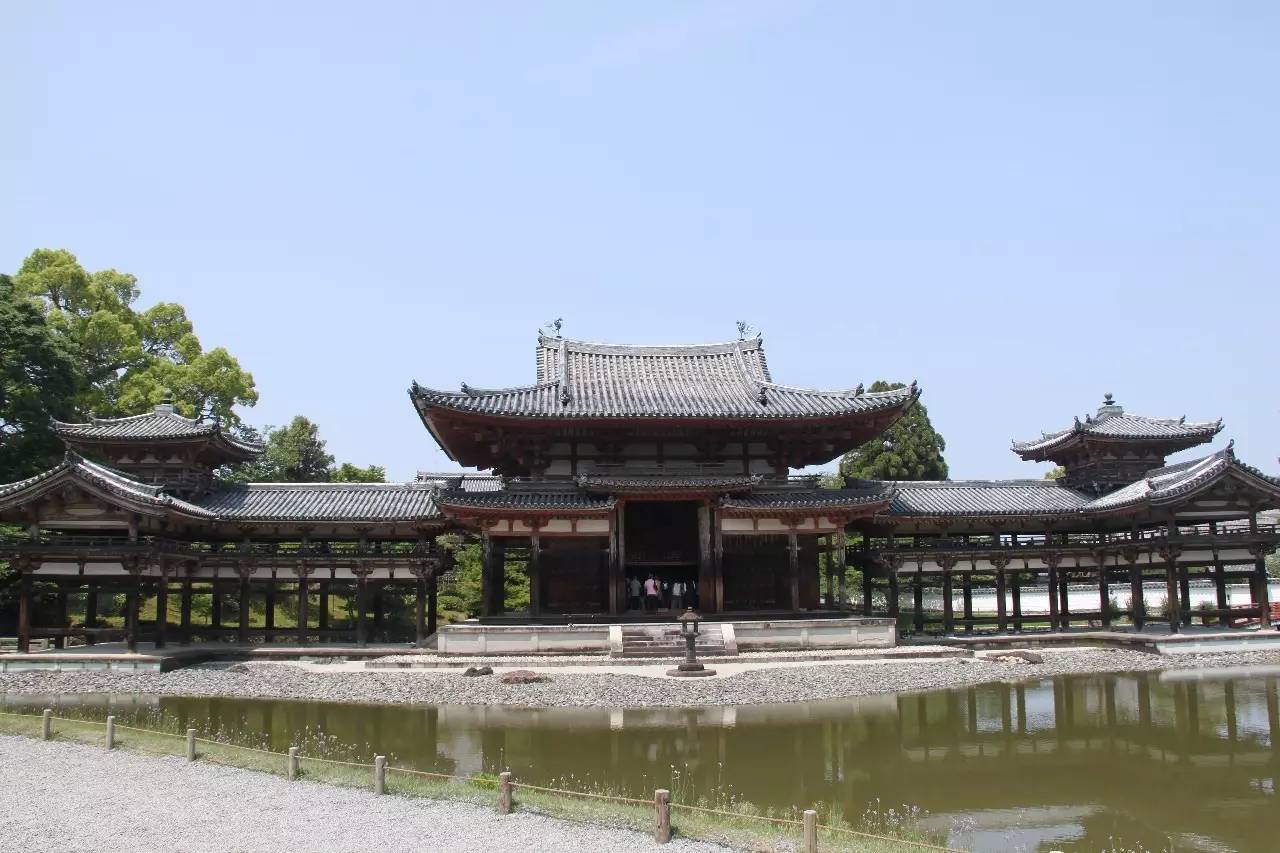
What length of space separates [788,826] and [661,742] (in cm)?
553

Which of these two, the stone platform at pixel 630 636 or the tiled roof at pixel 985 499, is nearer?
the stone platform at pixel 630 636

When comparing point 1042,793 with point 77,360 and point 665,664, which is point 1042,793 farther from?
point 77,360

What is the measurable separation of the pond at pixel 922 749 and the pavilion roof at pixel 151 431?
1002cm

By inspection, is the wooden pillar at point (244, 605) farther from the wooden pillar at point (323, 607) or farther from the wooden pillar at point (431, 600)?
the wooden pillar at point (431, 600)

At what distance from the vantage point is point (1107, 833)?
10641 millimetres

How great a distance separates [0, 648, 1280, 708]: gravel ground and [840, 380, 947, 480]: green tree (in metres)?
22.8

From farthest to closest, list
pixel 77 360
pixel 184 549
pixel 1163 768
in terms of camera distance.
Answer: pixel 77 360 < pixel 184 549 < pixel 1163 768

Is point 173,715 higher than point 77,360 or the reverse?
the reverse

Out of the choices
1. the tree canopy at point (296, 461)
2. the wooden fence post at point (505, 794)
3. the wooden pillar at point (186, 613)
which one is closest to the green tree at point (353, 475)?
the tree canopy at point (296, 461)

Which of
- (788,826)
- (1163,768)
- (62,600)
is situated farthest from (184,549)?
(1163,768)

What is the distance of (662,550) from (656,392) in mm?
5369

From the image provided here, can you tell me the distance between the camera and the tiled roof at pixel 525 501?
27406 millimetres

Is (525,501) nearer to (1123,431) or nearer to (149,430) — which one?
(149,430)

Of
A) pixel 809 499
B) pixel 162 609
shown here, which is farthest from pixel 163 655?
pixel 809 499
